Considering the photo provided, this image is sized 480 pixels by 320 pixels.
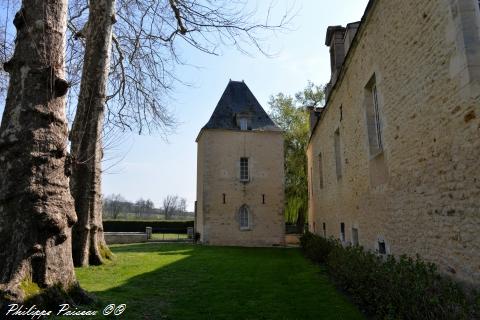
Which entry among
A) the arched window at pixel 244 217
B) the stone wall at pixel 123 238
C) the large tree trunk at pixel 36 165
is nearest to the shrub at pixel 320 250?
the large tree trunk at pixel 36 165

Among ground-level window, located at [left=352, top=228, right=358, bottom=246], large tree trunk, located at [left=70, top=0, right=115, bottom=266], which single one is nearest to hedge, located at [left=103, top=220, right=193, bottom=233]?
large tree trunk, located at [left=70, top=0, right=115, bottom=266]

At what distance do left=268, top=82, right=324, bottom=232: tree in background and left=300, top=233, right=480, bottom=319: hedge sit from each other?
18.3 meters

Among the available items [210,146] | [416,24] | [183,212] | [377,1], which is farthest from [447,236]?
[183,212]

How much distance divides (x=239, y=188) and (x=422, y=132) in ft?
54.1

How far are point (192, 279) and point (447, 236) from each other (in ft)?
17.0

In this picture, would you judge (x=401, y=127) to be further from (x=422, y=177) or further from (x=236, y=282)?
(x=236, y=282)

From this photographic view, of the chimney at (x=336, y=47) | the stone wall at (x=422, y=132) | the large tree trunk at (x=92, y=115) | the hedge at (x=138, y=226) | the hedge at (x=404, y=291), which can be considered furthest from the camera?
the hedge at (x=138, y=226)

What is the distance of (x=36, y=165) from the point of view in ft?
12.6

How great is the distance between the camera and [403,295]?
4195 millimetres

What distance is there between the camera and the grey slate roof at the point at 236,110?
21.8 metres

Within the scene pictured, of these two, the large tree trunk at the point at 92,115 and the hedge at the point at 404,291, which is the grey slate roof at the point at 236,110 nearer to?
the large tree trunk at the point at 92,115

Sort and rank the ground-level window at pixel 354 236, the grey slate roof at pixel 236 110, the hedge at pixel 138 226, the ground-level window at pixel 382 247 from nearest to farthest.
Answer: the ground-level window at pixel 382 247
the ground-level window at pixel 354 236
the grey slate roof at pixel 236 110
the hedge at pixel 138 226

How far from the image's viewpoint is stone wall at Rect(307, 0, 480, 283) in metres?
3.74

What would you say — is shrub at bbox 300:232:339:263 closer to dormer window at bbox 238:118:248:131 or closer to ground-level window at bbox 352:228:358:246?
ground-level window at bbox 352:228:358:246
